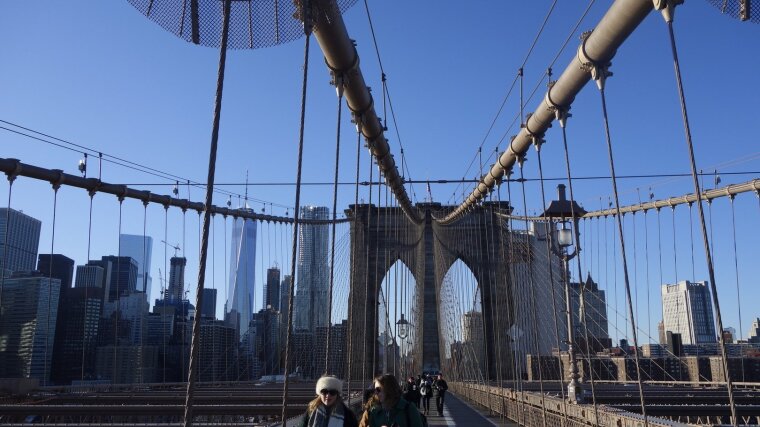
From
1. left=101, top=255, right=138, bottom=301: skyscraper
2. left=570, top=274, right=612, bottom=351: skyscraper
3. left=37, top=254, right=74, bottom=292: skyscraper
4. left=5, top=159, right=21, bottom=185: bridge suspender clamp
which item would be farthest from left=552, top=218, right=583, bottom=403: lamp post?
left=101, top=255, right=138, bottom=301: skyscraper

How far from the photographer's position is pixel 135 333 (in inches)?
1158

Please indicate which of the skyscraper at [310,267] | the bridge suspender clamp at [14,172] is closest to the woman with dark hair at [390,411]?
the bridge suspender clamp at [14,172]

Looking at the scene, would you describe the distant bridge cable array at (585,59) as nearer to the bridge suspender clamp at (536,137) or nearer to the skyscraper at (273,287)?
the bridge suspender clamp at (536,137)

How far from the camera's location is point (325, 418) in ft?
10.6

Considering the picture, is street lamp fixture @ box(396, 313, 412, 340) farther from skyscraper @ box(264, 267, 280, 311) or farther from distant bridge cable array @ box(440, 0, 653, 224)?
skyscraper @ box(264, 267, 280, 311)

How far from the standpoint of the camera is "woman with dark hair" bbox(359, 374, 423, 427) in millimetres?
3582

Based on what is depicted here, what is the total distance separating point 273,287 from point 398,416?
3239 cm

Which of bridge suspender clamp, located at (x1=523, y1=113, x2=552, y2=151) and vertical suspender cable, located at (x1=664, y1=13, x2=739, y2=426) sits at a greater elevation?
bridge suspender clamp, located at (x1=523, y1=113, x2=552, y2=151)

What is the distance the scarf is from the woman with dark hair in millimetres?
409

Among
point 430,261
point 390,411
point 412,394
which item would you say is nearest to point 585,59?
point 390,411

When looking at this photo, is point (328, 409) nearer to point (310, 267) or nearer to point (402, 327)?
point (402, 327)

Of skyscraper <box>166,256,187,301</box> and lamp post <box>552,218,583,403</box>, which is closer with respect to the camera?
lamp post <box>552,218,583,403</box>

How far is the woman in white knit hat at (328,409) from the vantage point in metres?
3.23

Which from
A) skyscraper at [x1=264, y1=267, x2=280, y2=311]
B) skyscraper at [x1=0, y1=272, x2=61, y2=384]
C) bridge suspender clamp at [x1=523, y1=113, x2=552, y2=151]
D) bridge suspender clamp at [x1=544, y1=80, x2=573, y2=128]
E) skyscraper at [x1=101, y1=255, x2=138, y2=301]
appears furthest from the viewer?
skyscraper at [x1=101, y1=255, x2=138, y2=301]
